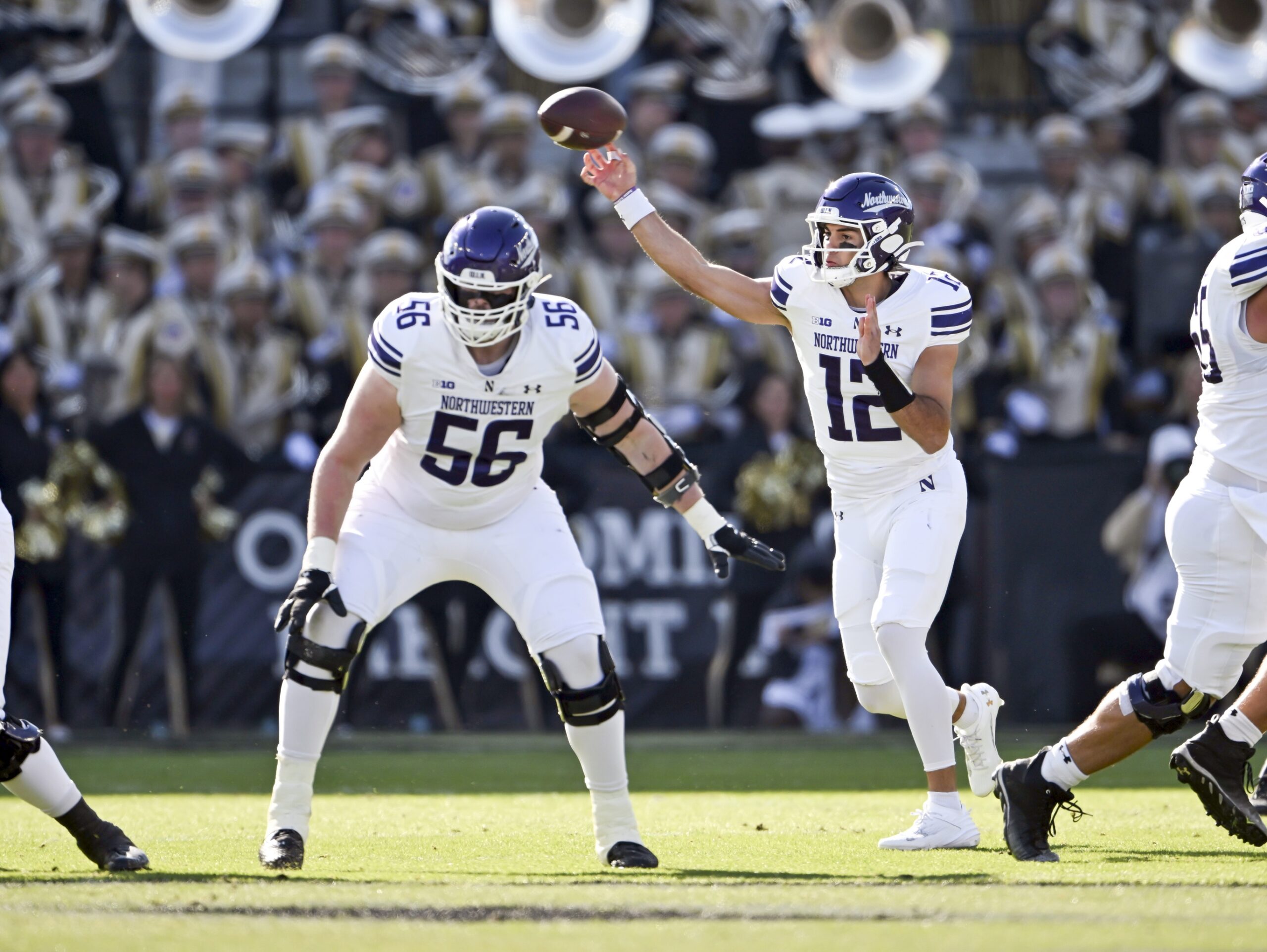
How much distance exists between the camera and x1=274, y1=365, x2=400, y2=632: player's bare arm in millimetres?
5402

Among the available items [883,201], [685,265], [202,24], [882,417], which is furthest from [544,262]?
[882,417]

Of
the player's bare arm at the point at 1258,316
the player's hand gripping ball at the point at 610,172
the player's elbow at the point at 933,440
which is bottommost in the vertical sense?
the player's elbow at the point at 933,440

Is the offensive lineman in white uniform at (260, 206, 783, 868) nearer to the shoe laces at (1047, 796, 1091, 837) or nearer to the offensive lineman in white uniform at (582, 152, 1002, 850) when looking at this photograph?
the offensive lineman in white uniform at (582, 152, 1002, 850)

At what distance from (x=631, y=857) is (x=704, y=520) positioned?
1.13 m

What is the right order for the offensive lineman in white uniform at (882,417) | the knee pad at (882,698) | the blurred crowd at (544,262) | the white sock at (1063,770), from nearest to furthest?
the white sock at (1063,770) < the offensive lineman in white uniform at (882,417) < the knee pad at (882,698) < the blurred crowd at (544,262)

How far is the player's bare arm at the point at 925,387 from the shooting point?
5.93 m

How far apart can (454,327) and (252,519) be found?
17.8 ft

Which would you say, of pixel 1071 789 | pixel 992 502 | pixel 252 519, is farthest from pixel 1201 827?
pixel 252 519

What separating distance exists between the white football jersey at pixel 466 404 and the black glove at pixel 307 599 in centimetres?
43

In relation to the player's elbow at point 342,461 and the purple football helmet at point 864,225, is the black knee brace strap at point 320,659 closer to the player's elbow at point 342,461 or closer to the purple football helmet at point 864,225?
the player's elbow at point 342,461

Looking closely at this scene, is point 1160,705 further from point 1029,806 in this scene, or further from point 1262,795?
point 1262,795

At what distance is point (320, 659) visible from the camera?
545 cm

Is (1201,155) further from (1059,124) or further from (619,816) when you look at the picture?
(619,816)

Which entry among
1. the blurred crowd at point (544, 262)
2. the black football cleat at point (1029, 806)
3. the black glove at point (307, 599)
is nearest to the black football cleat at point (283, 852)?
the black glove at point (307, 599)
